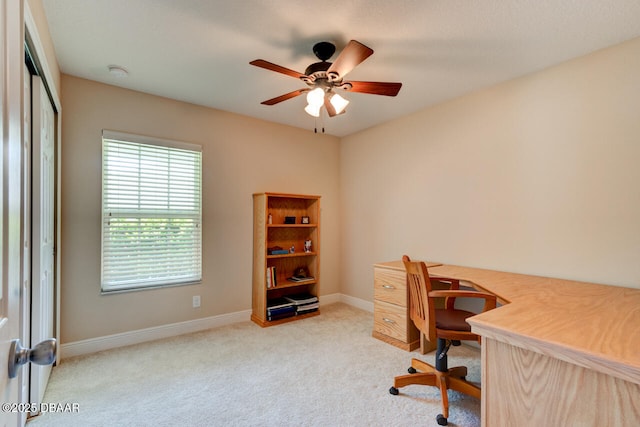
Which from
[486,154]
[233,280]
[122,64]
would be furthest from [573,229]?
[122,64]

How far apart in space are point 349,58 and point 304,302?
9.06 feet

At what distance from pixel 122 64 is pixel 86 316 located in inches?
86.9

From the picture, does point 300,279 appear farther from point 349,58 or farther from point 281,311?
point 349,58

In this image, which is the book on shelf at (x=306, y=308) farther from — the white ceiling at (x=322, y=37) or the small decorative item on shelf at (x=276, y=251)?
the white ceiling at (x=322, y=37)

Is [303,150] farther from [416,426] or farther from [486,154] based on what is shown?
[416,426]

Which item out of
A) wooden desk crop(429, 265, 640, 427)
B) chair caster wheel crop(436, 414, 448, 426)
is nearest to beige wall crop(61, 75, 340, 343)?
chair caster wheel crop(436, 414, 448, 426)

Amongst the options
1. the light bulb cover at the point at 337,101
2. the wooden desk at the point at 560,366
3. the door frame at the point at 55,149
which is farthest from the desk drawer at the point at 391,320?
the door frame at the point at 55,149

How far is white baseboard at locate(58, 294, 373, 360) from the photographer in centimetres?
261

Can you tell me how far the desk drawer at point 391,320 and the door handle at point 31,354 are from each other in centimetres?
260

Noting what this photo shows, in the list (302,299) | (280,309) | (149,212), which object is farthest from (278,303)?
(149,212)

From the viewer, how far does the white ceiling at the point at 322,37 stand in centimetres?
176

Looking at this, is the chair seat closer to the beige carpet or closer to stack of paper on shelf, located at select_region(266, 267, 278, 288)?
the beige carpet

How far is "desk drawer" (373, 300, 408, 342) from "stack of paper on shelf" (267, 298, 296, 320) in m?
1.02

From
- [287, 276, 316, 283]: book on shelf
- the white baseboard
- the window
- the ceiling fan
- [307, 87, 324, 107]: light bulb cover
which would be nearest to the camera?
the ceiling fan
